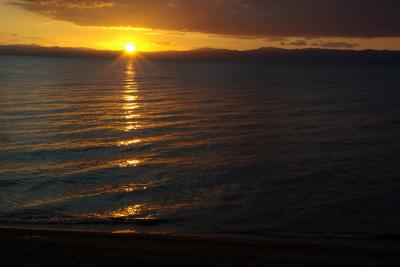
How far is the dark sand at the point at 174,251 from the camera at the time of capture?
44.7ft

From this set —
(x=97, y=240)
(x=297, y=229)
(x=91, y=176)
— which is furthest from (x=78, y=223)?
(x=297, y=229)

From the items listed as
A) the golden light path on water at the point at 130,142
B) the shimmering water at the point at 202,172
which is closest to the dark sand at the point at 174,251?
the shimmering water at the point at 202,172

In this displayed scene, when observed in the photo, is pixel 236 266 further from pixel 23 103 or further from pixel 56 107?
pixel 23 103

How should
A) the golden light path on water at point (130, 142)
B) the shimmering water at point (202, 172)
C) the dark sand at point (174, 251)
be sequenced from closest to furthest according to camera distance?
the dark sand at point (174, 251)
the shimmering water at point (202, 172)
the golden light path on water at point (130, 142)

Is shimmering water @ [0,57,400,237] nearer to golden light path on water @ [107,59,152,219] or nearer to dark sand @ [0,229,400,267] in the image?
golden light path on water @ [107,59,152,219]

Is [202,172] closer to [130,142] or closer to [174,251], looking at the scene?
[130,142]

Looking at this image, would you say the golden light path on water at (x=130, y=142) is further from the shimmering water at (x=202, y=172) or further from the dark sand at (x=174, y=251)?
the dark sand at (x=174, y=251)

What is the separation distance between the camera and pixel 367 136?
40531 mm

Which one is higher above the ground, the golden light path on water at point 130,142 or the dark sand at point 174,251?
the dark sand at point 174,251

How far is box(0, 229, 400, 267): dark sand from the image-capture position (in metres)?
13.6

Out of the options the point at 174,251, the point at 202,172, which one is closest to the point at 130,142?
the point at 202,172

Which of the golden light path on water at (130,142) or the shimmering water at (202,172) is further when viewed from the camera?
the golden light path on water at (130,142)

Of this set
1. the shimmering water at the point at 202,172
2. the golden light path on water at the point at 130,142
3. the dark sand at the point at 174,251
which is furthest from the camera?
the golden light path on water at the point at 130,142

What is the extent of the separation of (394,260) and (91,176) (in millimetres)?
17003
